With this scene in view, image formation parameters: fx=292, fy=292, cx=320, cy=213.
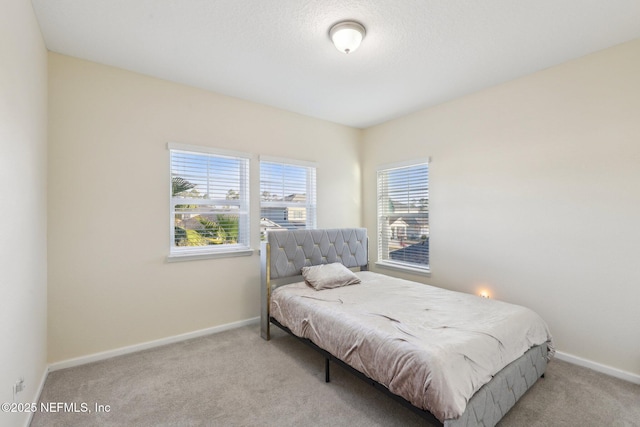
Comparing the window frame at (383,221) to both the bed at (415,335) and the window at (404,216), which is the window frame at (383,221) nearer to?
the window at (404,216)

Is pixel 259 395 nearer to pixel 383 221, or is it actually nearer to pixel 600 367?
pixel 600 367

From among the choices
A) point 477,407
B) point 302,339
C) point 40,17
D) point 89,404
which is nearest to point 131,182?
point 40,17

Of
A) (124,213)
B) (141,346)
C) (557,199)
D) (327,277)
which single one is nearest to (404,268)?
(327,277)

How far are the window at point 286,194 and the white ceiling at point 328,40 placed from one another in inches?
39.7

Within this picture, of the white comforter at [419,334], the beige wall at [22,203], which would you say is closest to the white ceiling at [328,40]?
the beige wall at [22,203]

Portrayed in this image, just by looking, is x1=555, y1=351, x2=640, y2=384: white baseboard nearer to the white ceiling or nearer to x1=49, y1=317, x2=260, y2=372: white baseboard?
the white ceiling

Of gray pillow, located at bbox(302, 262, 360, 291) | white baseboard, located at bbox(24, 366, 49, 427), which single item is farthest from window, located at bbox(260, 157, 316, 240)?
white baseboard, located at bbox(24, 366, 49, 427)

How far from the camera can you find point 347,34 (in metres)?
2.13

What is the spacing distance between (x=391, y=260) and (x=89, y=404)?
3574 millimetres

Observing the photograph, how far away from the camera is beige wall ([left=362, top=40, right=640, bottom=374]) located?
236cm

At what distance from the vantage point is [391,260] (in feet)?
14.2

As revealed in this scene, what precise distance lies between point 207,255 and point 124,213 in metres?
0.89

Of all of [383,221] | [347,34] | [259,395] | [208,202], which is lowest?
[259,395]

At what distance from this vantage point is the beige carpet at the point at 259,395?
1.88 meters
